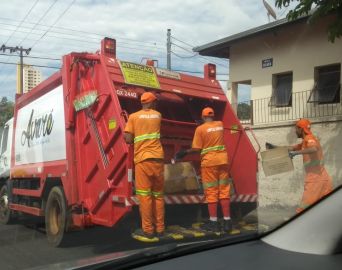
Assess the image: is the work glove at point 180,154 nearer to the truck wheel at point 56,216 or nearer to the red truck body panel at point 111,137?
the red truck body panel at point 111,137

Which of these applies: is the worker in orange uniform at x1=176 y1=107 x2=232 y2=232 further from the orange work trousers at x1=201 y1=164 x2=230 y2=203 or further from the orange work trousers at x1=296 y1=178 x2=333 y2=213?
the orange work trousers at x1=296 y1=178 x2=333 y2=213

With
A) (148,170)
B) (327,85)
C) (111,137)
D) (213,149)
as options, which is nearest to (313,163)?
(213,149)

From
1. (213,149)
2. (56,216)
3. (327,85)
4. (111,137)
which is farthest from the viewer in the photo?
(327,85)

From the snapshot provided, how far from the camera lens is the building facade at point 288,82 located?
11.8 metres

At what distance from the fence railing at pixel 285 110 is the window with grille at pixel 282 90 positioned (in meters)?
0.09

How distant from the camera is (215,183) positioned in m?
6.84

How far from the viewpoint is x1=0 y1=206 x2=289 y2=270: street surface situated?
6418 mm

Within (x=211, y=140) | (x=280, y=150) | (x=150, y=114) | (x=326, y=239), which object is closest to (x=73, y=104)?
(x=150, y=114)

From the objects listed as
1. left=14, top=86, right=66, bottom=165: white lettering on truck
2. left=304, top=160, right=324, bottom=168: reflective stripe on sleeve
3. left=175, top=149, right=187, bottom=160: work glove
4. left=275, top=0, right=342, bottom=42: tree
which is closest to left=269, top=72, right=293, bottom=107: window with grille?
left=275, top=0, right=342, bottom=42: tree

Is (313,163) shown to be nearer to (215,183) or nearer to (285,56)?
(215,183)

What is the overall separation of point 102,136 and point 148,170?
33.7 inches

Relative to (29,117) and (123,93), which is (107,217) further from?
(29,117)

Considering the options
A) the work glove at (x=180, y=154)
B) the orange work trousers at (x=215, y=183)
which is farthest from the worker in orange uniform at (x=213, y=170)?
the work glove at (x=180, y=154)

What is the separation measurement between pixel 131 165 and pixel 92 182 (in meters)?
0.94
